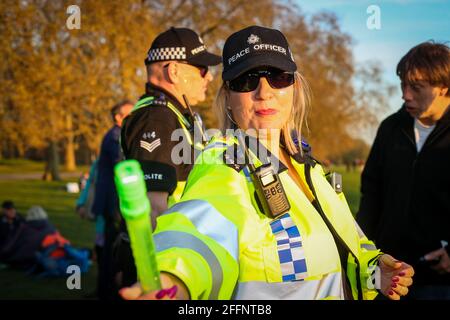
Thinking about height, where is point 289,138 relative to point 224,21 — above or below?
below

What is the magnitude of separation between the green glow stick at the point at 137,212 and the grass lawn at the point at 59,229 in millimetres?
6375

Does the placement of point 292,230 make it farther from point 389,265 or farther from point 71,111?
point 71,111

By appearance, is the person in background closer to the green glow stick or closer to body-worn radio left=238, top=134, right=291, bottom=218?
body-worn radio left=238, top=134, right=291, bottom=218

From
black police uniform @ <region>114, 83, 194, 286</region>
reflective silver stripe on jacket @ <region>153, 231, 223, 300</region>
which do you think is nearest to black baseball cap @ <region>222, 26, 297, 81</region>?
reflective silver stripe on jacket @ <region>153, 231, 223, 300</region>

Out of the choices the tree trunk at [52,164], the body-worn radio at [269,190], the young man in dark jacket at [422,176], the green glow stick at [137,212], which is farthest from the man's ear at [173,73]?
the tree trunk at [52,164]

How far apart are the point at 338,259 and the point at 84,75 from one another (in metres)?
17.6

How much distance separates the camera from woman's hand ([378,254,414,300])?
6.73 ft

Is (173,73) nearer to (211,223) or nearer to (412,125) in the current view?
(412,125)

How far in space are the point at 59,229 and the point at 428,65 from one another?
1182 cm

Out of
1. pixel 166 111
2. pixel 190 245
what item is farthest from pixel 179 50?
Answer: pixel 190 245

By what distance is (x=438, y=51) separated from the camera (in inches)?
143

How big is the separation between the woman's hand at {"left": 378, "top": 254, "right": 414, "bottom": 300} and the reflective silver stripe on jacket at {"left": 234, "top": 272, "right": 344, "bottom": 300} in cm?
25

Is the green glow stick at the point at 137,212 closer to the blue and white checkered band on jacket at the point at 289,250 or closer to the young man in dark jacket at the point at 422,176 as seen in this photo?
the blue and white checkered band on jacket at the point at 289,250

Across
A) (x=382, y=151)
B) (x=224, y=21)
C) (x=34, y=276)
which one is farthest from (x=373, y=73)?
(x=382, y=151)
